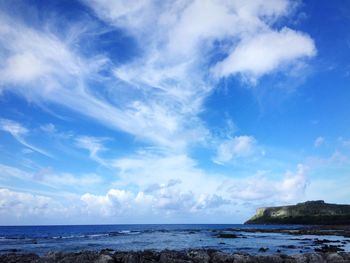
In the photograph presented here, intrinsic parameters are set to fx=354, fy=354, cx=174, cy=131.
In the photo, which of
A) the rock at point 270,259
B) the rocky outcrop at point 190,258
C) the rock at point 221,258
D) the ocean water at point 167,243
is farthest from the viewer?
the ocean water at point 167,243

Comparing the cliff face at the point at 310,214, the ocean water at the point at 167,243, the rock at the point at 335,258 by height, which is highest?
the cliff face at the point at 310,214

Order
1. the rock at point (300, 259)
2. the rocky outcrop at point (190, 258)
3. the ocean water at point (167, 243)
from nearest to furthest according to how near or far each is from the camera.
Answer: the rocky outcrop at point (190, 258) → the rock at point (300, 259) → the ocean water at point (167, 243)

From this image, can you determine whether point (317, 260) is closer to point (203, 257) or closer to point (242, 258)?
point (242, 258)

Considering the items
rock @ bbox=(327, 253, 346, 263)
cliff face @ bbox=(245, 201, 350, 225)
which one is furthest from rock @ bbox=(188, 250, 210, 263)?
cliff face @ bbox=(245, 201, 350, 225)

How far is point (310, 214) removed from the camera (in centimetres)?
16488

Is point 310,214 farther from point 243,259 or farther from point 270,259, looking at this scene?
point 243,259

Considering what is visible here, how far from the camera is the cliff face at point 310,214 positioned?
145 meters

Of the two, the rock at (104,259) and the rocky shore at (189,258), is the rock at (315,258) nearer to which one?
the rocky shore at (189,258)

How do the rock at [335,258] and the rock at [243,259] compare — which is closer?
the rock at [243,259]

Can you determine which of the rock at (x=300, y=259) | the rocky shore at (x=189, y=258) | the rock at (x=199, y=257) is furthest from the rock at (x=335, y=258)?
the rock at (x=199, y=257)

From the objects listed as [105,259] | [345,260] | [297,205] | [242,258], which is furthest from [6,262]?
[297,205]

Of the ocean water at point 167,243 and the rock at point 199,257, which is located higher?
the ocean water at point 167,243

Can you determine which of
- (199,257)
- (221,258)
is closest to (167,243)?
(199,257)

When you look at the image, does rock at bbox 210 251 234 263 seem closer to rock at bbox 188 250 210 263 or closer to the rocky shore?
the rocky shore
